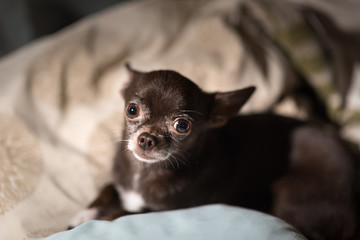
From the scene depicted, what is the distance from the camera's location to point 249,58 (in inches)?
97.8

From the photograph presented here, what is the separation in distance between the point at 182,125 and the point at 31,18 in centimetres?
194

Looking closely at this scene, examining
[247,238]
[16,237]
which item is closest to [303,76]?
[247,238]

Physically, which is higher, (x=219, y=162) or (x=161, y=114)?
(x=161, y=114)

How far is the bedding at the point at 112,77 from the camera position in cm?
202

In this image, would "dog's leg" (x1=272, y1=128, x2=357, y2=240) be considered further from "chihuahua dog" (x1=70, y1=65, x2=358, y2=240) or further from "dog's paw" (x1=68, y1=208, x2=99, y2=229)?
"dog's paw" (x1=68, y1=208, x2=99, y2=229)

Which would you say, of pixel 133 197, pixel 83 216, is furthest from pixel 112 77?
pixel 83 216

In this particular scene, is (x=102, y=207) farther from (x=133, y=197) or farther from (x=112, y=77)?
(x=112, y=77)

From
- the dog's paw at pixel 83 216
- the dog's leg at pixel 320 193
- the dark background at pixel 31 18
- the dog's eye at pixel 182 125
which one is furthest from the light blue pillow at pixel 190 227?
the dark background at pixel 31 18

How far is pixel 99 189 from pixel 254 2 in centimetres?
165

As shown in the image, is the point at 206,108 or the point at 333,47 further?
the point at 333,47

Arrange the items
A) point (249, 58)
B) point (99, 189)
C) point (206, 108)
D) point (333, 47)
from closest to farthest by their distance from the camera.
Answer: point (206, 108)
point (99, 189)
point (249, 58)
point (333, 47)

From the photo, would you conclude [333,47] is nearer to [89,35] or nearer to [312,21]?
[312,21]

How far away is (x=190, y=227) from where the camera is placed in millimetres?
1483

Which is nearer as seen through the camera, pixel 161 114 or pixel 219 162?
pixel 161 114
